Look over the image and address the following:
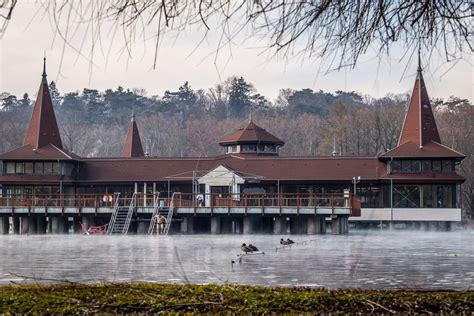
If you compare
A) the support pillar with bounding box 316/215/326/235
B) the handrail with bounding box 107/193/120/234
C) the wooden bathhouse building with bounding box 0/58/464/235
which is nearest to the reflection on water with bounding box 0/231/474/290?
the handrail with bounding box 107/193/120/234

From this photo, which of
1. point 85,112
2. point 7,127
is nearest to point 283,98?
point 85,112

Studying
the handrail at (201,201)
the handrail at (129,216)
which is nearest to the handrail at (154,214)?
the handrail at (201,201)

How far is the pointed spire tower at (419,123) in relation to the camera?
51.4m

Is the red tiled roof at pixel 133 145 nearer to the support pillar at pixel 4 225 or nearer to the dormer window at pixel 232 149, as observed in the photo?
the dormer window at pixel 232 149

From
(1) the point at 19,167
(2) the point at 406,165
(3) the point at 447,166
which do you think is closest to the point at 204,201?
(2) the point at 406,165

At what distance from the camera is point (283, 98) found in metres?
122

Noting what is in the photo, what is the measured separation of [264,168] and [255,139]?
4.43m

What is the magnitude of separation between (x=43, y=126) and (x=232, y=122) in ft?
155

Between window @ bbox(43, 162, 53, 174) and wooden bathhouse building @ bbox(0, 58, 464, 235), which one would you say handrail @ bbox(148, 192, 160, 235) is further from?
window @ bbox(43, 162, 53, 174)

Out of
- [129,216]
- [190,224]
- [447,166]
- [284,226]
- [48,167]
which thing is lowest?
[284,226]

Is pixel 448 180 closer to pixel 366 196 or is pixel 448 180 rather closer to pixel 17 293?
pixel 366 196

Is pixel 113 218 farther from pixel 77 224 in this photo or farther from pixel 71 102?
pixel 71 102

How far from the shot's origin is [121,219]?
145 feet

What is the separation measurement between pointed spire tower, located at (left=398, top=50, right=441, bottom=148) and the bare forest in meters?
2.70
